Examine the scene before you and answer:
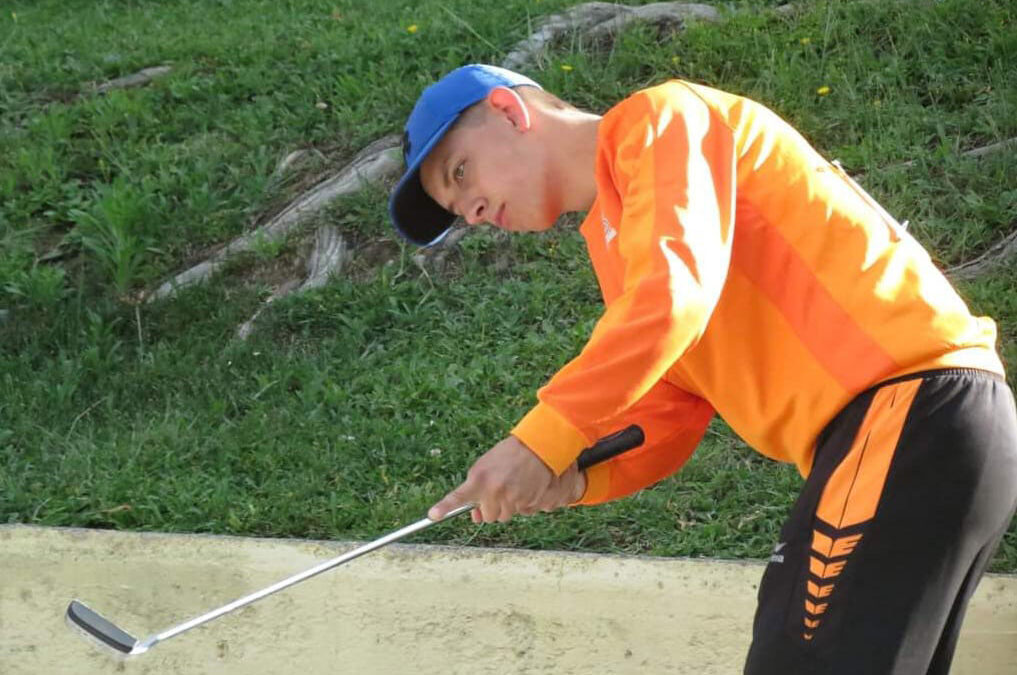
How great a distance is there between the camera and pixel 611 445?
Result: 2.67 meters

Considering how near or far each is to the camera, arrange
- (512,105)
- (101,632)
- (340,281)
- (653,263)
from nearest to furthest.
→ (653,263), (512,105), (101,632), (340,281)

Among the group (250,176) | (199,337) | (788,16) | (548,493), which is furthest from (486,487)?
(788,16)

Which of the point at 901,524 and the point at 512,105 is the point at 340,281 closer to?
the point at 512,105

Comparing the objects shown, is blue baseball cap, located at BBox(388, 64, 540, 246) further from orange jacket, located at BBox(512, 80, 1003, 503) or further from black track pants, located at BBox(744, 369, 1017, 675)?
black track pants, located at BBox(744, 369, 1017, 675)

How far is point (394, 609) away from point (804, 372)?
166 cm

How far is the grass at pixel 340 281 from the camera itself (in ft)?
13.7

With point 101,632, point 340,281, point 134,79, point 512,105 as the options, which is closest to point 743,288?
point 512,105

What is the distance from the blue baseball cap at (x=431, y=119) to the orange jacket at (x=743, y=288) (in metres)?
0.32

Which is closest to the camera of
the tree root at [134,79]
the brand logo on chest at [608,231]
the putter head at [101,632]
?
the brand logo on chest at [608,231]

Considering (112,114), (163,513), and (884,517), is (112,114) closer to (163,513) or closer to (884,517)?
(163,513)

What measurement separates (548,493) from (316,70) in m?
4.31

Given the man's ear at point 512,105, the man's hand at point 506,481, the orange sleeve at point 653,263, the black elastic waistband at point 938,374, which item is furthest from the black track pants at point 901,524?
the man's ear at point 512,105

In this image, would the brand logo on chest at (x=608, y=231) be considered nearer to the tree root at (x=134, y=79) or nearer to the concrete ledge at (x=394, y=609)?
the concrete ledge at (x=394, y=609)

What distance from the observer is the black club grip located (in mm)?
2648
